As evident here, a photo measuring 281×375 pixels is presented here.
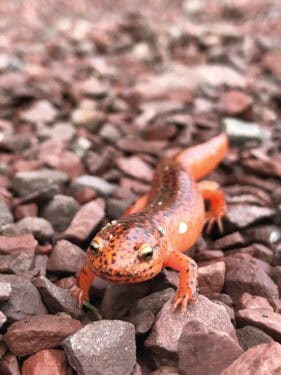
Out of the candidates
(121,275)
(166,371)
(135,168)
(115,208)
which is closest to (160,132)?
(135,168)

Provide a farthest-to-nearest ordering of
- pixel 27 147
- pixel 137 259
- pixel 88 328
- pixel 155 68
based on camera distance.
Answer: pixel 155 68
pixel 27 147
pixel 137 259
pixel 88 328

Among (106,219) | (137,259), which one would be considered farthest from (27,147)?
(137,259)

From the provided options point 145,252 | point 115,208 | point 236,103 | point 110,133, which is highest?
point 145,252

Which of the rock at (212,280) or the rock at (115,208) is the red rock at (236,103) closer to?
the rock at (115,208)

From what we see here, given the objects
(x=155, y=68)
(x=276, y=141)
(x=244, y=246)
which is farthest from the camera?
(x=155, y=68)

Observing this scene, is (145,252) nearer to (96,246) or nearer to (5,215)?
(96,246)

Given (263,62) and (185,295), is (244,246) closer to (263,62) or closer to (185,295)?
(185,295)
